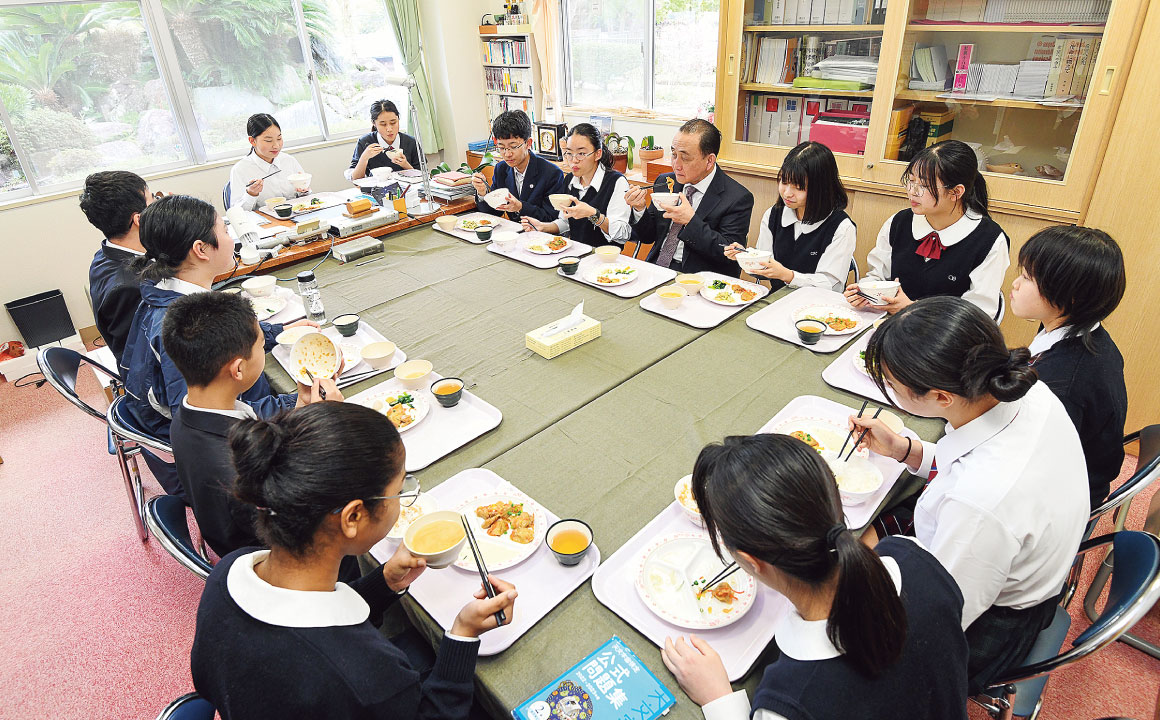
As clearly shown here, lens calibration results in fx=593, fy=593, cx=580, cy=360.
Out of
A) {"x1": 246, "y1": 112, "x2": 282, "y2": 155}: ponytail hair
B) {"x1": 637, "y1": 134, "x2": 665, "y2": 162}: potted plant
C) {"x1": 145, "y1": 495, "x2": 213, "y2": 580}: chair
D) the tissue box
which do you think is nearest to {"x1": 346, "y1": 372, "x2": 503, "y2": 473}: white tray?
the tissue box

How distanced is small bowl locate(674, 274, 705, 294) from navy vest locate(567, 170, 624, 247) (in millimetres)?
1031

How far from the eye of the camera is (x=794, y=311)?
226 cm

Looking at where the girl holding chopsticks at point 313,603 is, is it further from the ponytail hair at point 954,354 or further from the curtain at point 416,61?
the curtain at point 416,61

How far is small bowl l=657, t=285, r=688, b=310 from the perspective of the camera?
2305mm

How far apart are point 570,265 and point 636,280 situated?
0.30 m

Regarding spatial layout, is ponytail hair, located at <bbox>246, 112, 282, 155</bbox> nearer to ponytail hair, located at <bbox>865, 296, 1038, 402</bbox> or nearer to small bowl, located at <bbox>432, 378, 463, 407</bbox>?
small bowl, located at <bbox>432, 378, 463, 407</bbox>

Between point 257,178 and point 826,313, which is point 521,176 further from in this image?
point 826,313

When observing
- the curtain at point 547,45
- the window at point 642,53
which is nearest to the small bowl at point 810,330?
the window at point 642,53

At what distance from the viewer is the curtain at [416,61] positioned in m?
5.41

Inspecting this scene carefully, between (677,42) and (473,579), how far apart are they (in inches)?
191

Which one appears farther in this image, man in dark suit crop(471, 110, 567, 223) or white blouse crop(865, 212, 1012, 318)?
man in dark suit crop(471, 110, 567, 223)

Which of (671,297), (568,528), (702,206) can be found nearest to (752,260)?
(671,297)

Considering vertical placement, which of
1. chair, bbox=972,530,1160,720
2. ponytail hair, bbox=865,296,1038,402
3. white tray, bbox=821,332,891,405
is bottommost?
chair, bbox=972,530,1160,720

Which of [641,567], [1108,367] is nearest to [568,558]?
[641,567]
